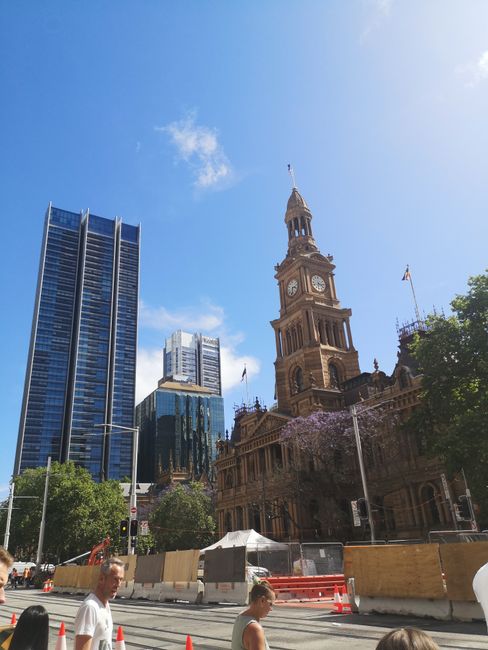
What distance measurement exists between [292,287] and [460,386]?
3769cm

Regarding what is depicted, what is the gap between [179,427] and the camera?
150m

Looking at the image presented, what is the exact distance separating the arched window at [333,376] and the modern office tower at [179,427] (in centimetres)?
9336

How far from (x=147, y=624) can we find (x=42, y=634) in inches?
490

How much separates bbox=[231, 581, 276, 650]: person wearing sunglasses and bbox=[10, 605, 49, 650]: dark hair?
5.72 feet

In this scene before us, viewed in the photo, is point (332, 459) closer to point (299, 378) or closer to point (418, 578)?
point (299, 378)

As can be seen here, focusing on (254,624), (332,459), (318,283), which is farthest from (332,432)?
(254,624)

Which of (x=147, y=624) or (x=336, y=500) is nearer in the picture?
(x=147, y=624)

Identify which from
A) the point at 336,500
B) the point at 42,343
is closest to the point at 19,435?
the point at 42,343

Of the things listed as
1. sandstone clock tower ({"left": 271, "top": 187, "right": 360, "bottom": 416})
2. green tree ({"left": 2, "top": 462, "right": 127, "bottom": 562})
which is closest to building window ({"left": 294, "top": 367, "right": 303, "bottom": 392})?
sandstone clock tower ({"left": 271, "top": 187, "right": 360, "bottom": 416})

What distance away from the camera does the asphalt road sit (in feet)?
35.5

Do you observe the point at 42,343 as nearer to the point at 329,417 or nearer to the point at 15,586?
the point at 15,586

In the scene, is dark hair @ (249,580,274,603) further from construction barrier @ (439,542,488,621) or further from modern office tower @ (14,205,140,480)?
modern office tower @ (14,205,140,480)

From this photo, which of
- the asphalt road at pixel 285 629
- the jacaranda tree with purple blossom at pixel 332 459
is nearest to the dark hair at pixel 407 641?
the asphalt road at pixel 285 629

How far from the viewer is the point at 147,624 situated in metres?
14.9
